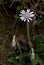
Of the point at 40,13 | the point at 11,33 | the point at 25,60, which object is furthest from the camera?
the point at 40,13

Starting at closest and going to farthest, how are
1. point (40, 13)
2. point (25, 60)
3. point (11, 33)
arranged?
1. point (25, 60)
2. point (11, 33)
3. point (40, 13)

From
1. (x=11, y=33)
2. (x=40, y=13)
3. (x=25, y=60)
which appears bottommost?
(x=25, y=60)

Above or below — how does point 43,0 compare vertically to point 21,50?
above

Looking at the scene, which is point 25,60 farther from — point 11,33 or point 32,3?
point 32,3

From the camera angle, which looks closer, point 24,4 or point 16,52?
point 16,52

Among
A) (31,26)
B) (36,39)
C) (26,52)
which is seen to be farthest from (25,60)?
(31,26)

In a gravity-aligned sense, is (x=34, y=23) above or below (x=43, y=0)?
below

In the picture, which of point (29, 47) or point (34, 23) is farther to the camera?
point (34, 23)

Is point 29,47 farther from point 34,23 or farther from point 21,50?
point 34,23

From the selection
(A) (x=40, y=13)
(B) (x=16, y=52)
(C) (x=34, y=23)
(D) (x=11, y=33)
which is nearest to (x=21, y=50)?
(B) (x=16, y=52)
